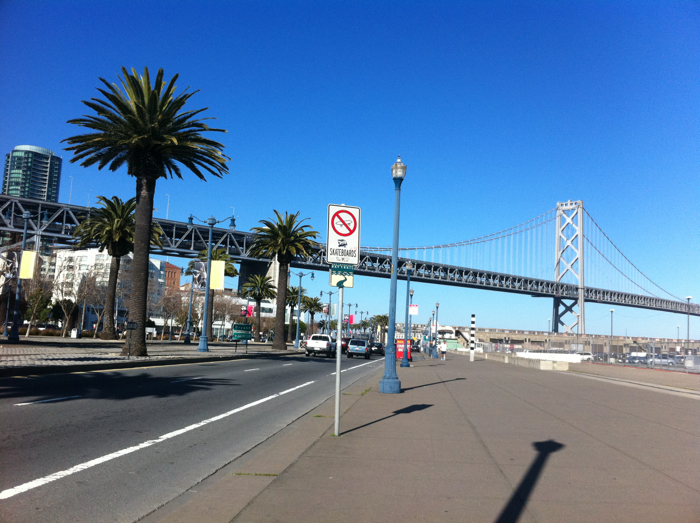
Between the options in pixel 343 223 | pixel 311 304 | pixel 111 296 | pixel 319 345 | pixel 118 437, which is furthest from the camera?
pixel 311 304

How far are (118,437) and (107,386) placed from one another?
7.21m

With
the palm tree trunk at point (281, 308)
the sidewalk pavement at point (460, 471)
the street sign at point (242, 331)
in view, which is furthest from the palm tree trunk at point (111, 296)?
the sidewalk pavement at point (460, 471)

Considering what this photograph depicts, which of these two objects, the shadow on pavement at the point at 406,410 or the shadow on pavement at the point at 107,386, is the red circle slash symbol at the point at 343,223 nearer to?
the shadow on pavement at the point at 406,410

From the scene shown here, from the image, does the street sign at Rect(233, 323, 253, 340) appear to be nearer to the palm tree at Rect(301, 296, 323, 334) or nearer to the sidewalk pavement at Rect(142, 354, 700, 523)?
the sidewalk pavement at Rect(142, 354, 700, 523)

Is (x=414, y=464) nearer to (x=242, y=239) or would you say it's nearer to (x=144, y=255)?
(x=144, y=255)

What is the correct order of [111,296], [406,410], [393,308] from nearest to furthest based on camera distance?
[406,410], [393,308], [111,296]

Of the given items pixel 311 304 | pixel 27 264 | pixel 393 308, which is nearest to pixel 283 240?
pixel 27 264

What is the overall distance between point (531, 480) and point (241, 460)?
3546 mm

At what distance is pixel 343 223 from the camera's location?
901cm

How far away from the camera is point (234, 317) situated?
10288cm

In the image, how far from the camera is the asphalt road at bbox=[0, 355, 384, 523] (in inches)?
217

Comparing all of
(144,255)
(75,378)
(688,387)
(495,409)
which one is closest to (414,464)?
(495,409)

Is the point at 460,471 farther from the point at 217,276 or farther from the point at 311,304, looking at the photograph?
the point at 311,304

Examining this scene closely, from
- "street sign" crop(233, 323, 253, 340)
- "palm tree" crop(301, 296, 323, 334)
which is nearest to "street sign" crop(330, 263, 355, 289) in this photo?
"street sign" crop(233, 323, 253, 340)
